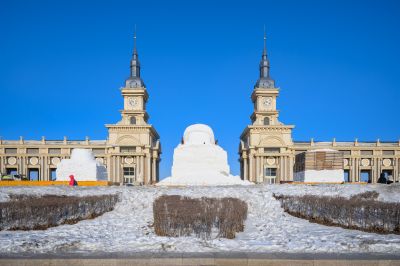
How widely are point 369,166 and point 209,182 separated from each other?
2036 inches

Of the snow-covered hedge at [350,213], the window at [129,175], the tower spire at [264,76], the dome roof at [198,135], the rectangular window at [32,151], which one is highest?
the tower spire at [264,76]

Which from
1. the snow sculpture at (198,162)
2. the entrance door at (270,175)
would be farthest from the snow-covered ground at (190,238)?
the entrance door at (270,175)

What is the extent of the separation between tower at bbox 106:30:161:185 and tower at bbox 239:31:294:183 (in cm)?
1720

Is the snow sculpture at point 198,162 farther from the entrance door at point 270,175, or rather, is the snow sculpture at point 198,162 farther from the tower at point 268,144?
the entrance door at point 270,175

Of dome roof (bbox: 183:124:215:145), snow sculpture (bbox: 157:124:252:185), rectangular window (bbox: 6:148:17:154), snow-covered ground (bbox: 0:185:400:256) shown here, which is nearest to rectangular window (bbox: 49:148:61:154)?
rectangular window (bbox: 6:148:17:154)

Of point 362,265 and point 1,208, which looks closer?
point 362,265

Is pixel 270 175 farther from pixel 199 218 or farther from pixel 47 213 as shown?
pixel 199 218

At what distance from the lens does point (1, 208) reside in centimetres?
1862

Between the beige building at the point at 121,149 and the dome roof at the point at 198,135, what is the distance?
27.2 metres

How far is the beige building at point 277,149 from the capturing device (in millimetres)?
72188

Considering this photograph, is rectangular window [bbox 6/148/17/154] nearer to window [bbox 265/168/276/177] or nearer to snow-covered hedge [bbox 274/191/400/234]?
window [bbox 265/168/276/177]

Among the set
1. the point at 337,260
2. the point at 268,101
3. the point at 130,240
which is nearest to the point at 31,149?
the point at 268,101

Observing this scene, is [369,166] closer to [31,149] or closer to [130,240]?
[31,149]

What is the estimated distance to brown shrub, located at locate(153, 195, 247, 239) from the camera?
14.8 metres
